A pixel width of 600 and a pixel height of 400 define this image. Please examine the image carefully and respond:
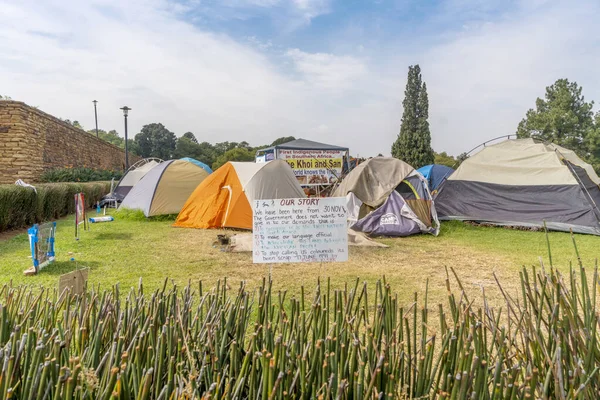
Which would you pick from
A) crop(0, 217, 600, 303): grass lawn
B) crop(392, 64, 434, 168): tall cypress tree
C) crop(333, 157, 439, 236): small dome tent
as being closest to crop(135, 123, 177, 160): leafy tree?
crop(392, 64, 434, 168): tall cypress tree

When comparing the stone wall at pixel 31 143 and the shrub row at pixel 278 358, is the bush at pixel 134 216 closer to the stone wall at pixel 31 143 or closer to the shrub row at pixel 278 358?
the stone wall at pixel 31 143

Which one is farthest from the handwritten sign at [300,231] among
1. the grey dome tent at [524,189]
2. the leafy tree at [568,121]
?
the leafy tree at [568,121]

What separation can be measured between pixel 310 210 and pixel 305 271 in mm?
1570

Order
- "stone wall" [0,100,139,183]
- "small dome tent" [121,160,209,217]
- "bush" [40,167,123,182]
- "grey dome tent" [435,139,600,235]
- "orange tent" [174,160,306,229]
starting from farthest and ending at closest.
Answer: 1. "bush" [40,167,123,182]
2. "stone wall" [0,100,139,183]
3. "small dome tent" [121,160,209,217]
4. "orange tent" [174,160,306,229]
5. "grey dome tent" [435,139,600,235]

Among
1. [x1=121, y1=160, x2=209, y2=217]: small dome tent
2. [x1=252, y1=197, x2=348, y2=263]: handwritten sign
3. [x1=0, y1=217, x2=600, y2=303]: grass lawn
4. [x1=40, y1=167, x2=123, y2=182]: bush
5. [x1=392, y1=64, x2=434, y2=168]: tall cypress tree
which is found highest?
[x1=392, y1=64, x2=434, y2=168]: tall cypress tree

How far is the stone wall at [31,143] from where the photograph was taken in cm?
1023

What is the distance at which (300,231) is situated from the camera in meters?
3.37

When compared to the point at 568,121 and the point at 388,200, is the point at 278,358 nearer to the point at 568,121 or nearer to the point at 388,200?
the point at 388,200

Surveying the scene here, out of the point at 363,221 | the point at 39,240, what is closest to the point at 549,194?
the point at 363,221

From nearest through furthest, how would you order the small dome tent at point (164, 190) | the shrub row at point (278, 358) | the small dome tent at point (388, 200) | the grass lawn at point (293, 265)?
the shrub row at point (278, 358)
the grass lawn at point (293, 265)
the small dome tent at point (388, 200)
the small dome tent at point (164, 190)

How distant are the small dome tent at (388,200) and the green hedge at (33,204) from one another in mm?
6278

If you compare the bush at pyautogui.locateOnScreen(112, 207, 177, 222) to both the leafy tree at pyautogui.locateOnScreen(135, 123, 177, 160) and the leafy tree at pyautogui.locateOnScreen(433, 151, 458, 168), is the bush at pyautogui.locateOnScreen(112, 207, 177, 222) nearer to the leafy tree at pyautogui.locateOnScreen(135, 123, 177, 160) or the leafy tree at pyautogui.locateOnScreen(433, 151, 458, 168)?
the leafy tree at pyautogui.locateOnScreen(433, 151, 458, 168)

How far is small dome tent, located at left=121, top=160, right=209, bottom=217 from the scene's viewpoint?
9641 millimetres

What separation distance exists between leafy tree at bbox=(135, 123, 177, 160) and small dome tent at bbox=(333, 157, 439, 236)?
38729mm
